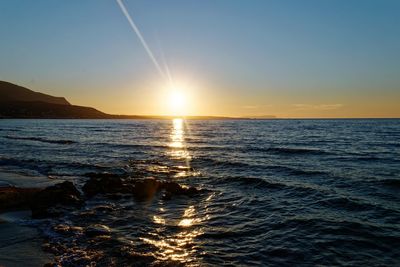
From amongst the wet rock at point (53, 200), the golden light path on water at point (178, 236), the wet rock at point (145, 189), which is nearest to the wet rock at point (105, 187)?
the wet rock at point (145, 189)

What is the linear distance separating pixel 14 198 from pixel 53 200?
1967 millimetres

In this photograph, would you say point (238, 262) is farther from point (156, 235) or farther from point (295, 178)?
point (295, 178)

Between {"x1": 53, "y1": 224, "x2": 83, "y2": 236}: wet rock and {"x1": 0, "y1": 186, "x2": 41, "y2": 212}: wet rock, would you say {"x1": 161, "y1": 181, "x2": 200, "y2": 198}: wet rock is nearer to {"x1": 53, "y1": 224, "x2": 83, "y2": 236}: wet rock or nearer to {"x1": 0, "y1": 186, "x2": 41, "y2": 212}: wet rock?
{"x1": 53, "y1": 224, "x2": 83, "y2": 236}: wet rock

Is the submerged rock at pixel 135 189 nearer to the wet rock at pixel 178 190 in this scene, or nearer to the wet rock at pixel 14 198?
the wet rock at pixel 178 190

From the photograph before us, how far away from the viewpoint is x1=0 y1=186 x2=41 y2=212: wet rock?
1688 cm

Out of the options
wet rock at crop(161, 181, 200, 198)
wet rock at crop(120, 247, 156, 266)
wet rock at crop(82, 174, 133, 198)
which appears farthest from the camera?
wet rock at crop(161, 181, 200, 198)

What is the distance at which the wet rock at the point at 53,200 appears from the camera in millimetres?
16156

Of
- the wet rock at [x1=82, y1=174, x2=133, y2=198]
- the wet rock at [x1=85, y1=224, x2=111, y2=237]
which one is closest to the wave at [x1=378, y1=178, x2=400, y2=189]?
the wet rock at [x1=82, y1=174, x2=133, y2=198]

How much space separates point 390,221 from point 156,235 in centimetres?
1035

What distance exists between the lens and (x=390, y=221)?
15195 millimetres

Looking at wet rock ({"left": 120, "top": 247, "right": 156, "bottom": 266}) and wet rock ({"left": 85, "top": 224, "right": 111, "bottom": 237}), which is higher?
wet rock ({"left": 120, "top": 247, "right": 156, "bottom": 266})

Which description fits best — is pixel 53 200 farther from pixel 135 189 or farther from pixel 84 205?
pixel 135 189

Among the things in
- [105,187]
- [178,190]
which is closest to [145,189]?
[178,190]

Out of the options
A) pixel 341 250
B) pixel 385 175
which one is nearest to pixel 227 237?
pixel 341 250
